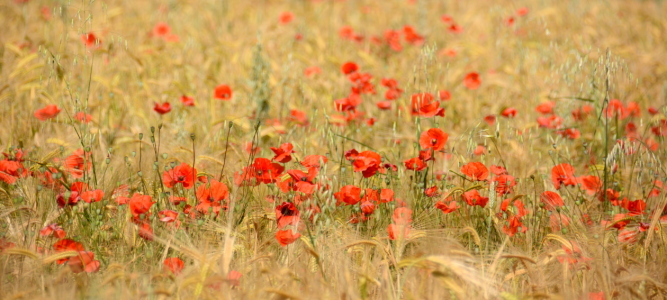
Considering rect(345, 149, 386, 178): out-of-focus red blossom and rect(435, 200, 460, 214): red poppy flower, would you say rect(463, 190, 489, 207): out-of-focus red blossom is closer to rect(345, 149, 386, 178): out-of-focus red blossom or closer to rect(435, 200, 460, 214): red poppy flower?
rect(435, 200, 460, 214): red poppy flower

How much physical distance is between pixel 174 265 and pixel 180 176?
313 mm

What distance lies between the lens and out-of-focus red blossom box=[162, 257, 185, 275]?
1.48m

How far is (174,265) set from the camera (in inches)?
58.5

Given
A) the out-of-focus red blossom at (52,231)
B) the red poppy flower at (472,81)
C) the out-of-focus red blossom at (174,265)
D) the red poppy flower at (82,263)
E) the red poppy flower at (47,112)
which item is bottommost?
the out-of-focus red blossom at (174,265)

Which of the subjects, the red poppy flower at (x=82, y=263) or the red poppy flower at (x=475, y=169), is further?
the red poppy flower at (x=475, y=169)

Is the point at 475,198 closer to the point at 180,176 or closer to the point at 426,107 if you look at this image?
the point at 426,107

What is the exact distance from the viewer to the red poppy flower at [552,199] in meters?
1.76

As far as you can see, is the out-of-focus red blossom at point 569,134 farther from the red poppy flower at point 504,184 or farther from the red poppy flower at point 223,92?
the red poppy flower at point 223,92

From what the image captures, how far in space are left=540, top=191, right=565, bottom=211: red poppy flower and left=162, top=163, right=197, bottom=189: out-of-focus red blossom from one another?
0.99 metres

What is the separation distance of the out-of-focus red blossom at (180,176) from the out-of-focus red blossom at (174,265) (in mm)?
288

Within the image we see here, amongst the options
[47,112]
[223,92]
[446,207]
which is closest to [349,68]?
[223,92]

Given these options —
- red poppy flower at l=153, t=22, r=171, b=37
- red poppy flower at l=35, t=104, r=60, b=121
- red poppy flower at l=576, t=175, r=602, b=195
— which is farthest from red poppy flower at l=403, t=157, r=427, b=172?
red poppy flower at l=153, t=22, r=171, b=37

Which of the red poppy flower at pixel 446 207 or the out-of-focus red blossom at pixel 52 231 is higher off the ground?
the red poppy flower at pixel 446 207

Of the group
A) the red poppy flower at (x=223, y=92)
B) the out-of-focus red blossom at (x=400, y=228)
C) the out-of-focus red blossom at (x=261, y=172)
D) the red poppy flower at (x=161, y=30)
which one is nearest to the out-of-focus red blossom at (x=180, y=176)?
the out-of-focus red blossom at (x=261, y=172)
